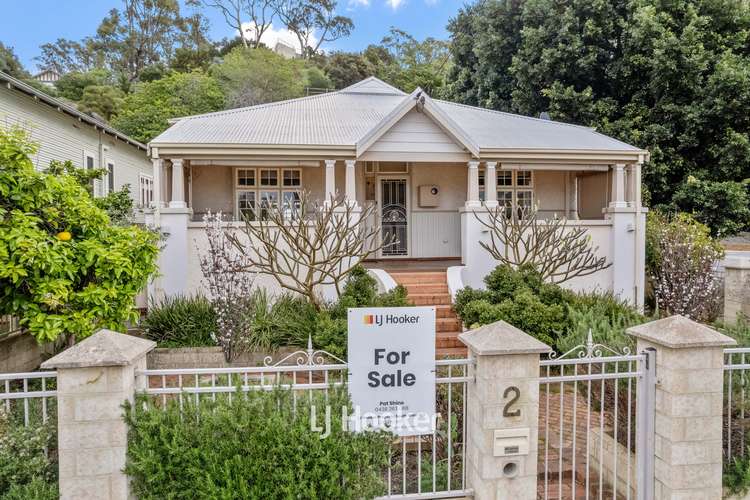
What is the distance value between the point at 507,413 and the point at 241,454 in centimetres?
201

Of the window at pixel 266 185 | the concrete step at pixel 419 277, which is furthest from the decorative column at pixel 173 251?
the concrete step at pixel 419 277

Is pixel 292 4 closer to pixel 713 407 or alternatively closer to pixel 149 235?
pixel 149 235

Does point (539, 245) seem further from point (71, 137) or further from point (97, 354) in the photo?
point (71, 137)

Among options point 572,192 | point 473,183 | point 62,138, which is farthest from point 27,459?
point 62,138

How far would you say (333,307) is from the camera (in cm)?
870

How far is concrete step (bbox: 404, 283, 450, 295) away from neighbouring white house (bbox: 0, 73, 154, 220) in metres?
6.32

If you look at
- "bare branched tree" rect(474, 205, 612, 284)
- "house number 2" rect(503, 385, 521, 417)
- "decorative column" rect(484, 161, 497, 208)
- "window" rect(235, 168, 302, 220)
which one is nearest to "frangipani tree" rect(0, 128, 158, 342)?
"house number 2" rect(503, 385, 521, 417)

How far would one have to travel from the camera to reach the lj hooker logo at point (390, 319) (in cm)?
372

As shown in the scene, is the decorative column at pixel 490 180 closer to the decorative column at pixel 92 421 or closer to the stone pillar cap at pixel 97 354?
the stone pillar cap at pixel 97 354

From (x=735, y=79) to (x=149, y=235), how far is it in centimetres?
1754

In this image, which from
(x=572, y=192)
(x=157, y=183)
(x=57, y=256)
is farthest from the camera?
(x=572, y=192)

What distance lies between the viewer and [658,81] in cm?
1678

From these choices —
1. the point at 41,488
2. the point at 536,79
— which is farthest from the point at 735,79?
the point at 41,488

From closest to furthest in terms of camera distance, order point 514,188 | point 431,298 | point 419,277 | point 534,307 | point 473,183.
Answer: point 534,307 → point 431,298 → point 419,277 → point 473,183 → point 514,188
